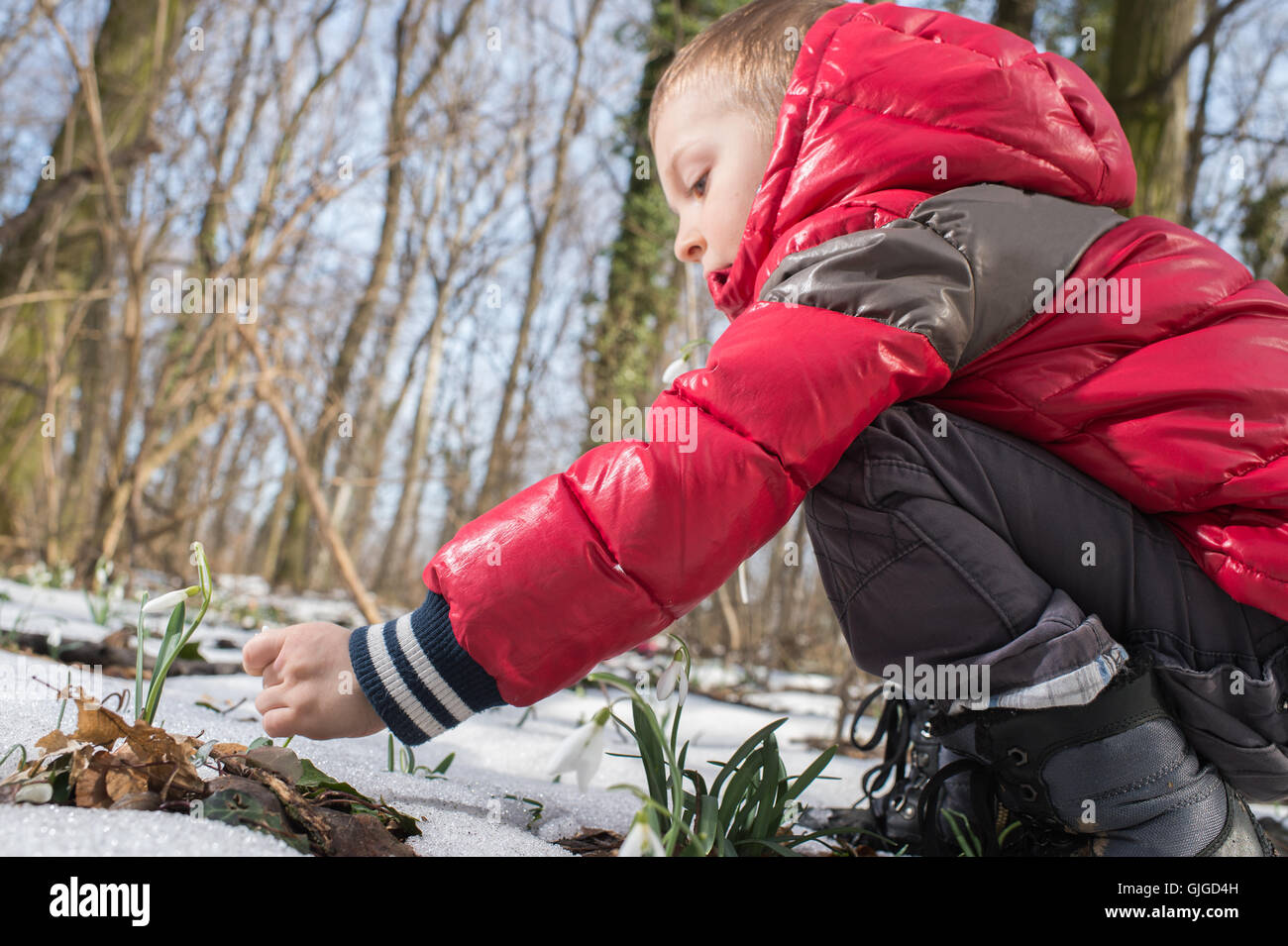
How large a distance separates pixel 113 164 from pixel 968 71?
4583mm

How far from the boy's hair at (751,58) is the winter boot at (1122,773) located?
1.14 metres

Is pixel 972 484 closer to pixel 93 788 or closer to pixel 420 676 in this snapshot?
pixel 420 676

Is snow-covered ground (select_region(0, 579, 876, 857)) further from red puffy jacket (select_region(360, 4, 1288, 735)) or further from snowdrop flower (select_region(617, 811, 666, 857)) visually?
snowdrop flower (select_region(617, 811, 666, 857))

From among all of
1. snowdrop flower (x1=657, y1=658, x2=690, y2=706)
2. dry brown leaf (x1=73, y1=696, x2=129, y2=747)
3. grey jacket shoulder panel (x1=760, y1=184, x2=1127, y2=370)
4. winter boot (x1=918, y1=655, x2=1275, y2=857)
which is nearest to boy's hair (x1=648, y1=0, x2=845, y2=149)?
grey jacket shoulder panel (x1=760, y1=184, x2=1127, y2=370)

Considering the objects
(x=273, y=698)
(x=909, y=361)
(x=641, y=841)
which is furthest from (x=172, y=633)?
(x=909, y=361)

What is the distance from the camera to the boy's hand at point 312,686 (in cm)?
110

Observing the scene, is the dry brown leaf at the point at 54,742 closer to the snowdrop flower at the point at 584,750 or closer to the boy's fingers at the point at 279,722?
the boy's fingers at the point at 279,722

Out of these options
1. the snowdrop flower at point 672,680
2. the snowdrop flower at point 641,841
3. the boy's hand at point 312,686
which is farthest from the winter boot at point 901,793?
the boy's hand at point 312,686

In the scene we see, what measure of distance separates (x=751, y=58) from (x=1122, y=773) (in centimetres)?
142

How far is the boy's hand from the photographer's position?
1.10 metres

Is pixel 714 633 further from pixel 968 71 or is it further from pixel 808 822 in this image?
pixel 968 71

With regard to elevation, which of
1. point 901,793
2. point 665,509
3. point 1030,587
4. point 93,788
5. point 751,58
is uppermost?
point 751,58

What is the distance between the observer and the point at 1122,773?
4.11 ft
